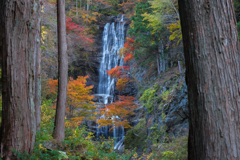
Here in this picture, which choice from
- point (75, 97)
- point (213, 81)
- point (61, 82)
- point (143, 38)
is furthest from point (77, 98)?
point (213, 81)

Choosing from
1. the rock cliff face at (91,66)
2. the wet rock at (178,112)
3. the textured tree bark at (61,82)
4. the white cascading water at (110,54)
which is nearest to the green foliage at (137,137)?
the wet rock at (178,112)

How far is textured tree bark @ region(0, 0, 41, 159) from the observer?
10.2 feet

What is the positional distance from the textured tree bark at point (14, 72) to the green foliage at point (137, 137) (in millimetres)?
9286

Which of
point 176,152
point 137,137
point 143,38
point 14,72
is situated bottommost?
point 137,137

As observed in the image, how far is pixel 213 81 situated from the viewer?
181 centimetres

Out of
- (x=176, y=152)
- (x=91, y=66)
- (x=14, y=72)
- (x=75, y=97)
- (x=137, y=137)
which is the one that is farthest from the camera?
(x=91, y=66)

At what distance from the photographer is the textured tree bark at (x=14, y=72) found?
10.2ft

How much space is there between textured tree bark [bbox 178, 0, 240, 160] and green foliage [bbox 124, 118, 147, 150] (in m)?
10.0

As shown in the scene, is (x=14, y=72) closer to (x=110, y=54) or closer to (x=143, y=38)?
(x=143, y=38)

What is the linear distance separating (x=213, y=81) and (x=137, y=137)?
11.6 metres

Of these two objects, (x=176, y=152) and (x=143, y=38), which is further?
(x=143, y=38)

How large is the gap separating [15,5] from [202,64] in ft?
11.0

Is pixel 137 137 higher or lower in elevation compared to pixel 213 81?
lower

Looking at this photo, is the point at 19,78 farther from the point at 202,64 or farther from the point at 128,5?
the point at 128,5
